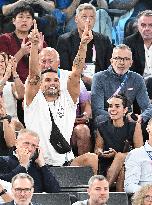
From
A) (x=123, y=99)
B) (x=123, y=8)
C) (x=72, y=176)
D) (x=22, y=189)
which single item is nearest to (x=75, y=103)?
(x=123, y=99)

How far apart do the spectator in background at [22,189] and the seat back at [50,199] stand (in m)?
0.46

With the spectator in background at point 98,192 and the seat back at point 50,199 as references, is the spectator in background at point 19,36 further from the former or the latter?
the spectator in background at point 98,192

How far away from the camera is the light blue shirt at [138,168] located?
10422 mm

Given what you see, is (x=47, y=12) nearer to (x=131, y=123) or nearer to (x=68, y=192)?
(x=131, y=123)

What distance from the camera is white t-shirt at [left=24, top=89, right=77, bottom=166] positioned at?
1072 cm

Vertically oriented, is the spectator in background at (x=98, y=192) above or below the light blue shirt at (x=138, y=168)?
below

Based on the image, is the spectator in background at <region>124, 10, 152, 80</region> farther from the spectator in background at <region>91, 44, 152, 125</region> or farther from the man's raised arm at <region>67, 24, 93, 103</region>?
the man's raised arm at <region>67, 24, 93, 103</region>

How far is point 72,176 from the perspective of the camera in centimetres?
1048

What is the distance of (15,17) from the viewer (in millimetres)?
12219

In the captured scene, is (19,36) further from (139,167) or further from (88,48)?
(139,167)

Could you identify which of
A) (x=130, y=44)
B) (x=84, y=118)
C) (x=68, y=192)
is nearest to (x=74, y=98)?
(x=84, y=118)

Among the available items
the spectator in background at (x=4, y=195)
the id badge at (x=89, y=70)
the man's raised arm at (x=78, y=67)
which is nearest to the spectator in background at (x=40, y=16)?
the id badge at (x=89, y=70)

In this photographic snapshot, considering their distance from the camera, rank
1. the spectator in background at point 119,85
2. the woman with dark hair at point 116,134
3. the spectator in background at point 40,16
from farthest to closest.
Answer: the spectator in background at point 40,16 < the spectator in background at point 119,85 < the woman with dark hair at point 116,134

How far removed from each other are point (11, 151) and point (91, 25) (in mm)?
2572
